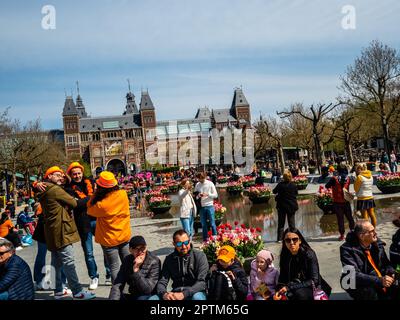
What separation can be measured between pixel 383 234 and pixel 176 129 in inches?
4263

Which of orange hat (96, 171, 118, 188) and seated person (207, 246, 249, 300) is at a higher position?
orange hat (96, 171, 118, 188)

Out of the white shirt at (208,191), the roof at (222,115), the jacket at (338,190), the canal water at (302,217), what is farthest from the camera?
the roof at (222,115)

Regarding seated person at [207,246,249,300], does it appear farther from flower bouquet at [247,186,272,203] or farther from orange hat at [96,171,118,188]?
flower bouquet at [247,186,272,203]

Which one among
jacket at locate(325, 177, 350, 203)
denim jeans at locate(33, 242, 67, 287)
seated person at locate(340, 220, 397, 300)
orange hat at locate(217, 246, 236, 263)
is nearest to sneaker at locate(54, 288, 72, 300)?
denim jeans at locate(33, 242, 67, 287)

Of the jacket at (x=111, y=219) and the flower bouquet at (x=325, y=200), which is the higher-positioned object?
the jacket at (x=111, y=219)

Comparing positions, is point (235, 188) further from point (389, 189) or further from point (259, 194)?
point (389, 189)

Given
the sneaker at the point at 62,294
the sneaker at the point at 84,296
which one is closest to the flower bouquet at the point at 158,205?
the sneaker at the point at 62,294

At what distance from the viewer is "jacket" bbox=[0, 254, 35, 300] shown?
429 centimetres

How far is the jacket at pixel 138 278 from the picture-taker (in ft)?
14.0

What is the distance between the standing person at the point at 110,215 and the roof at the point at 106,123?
10933 centimetres

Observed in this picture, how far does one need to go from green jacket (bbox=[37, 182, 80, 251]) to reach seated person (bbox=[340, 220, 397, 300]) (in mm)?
3553

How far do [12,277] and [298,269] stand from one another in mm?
3241

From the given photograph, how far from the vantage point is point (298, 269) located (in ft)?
13.9

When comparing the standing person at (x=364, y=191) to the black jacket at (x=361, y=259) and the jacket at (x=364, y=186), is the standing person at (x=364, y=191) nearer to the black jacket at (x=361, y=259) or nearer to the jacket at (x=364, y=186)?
the jacket at (x=364, y=186)
